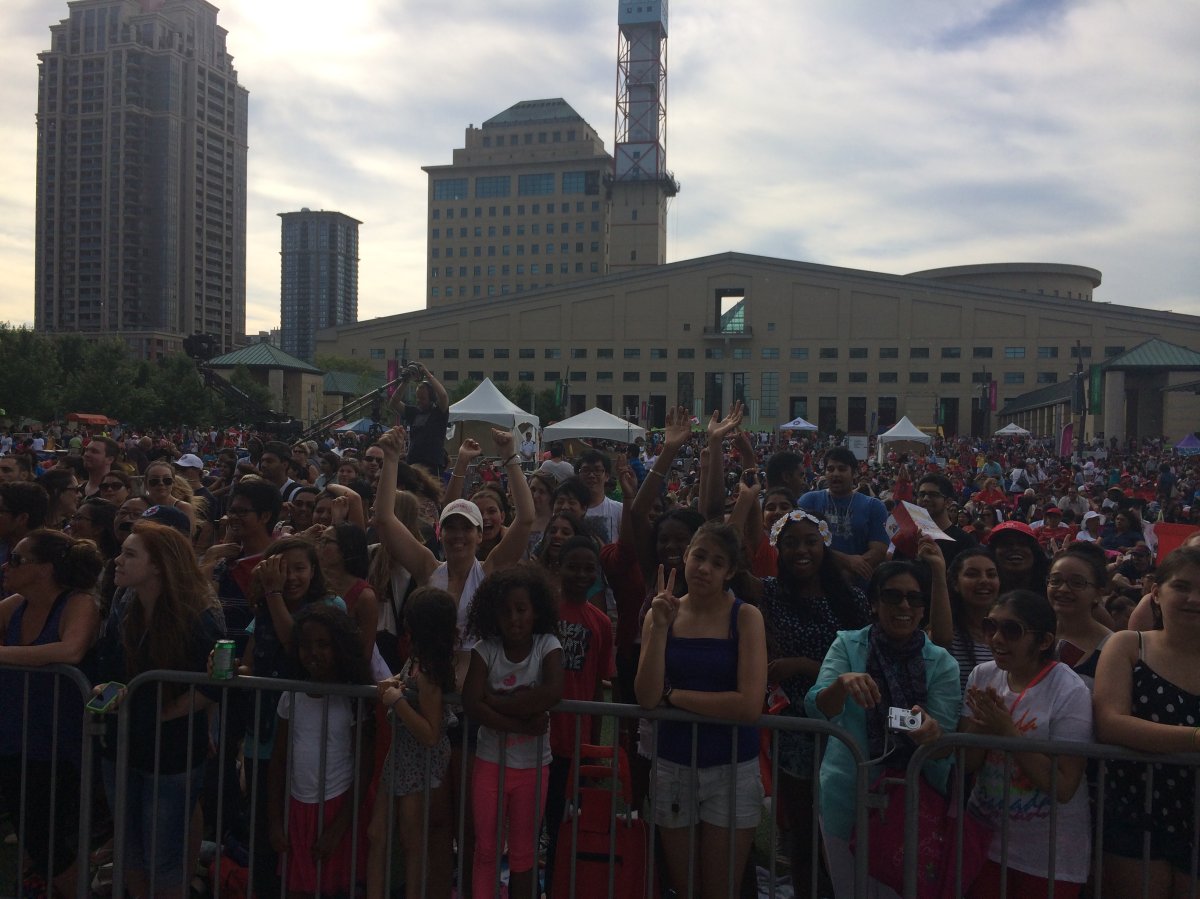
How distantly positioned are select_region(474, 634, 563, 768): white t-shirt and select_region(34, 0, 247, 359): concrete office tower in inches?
4727

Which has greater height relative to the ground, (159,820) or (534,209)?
(534,209)

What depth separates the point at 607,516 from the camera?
681cm

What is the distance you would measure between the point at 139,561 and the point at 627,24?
341 feet

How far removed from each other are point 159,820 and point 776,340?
245 feet

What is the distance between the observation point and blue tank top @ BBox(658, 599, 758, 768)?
3.47 m

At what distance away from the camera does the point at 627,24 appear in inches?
3819

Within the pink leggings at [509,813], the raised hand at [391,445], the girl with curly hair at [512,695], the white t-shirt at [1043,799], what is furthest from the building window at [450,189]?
the white t-shirt at [1043,799]

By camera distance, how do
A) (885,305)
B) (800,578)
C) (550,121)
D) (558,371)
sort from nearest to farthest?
(800,578) < (885,305) < (558,371) < (550,121)

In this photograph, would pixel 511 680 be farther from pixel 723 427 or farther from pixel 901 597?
pixel 723 427

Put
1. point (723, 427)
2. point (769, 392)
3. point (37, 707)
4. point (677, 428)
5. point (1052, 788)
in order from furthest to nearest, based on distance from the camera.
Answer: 1. point (769, 392)
2. point (677, 428)
3. point (723, 427)
4. point (37, 707)
5. point (1052, 788)

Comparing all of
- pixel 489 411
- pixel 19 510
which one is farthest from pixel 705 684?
pixel 489 411

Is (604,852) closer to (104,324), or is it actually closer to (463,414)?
(463,414)

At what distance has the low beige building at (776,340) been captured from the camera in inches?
2803

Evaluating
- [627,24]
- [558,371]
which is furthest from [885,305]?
[627,24]
